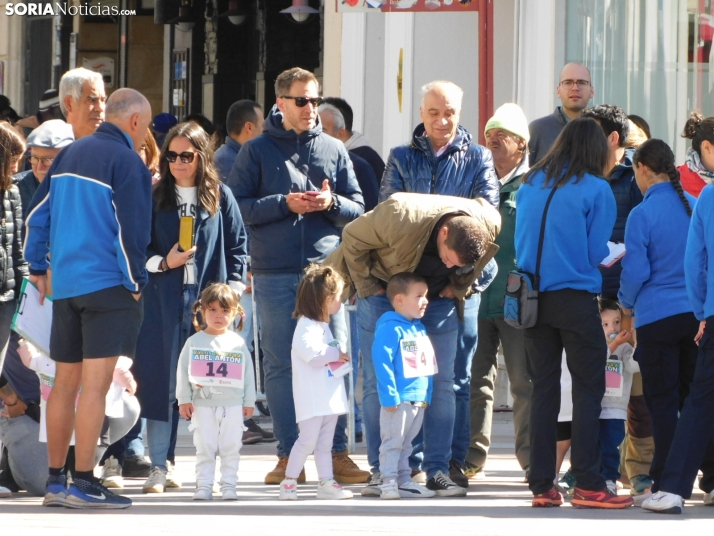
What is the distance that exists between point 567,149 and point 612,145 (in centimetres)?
81

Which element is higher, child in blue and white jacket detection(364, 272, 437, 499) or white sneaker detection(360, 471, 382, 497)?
child in blue and white jacket detection(364, 272, 437, 499)

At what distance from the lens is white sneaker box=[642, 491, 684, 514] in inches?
257

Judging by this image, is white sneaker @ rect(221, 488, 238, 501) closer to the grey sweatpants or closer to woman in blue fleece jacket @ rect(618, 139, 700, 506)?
the grey sweatpants

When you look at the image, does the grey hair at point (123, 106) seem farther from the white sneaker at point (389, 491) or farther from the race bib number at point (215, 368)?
the white sneaker at point (389, 491)

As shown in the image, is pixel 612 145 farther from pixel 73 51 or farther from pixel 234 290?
pixel 73 51

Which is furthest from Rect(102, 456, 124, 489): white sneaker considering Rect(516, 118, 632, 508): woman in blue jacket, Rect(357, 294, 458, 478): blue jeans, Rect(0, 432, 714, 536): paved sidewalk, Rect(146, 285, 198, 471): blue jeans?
Rect(516, 118, 632, 508): woman in blue jacket

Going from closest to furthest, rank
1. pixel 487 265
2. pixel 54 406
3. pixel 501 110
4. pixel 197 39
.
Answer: pixel 54 406
pixel 487 265
pixel 501 110
pixel 197 39

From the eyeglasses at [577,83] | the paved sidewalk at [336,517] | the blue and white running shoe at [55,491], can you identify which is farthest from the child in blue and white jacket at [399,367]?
the eyeglasses at [577,83]

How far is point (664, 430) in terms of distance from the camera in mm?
6934

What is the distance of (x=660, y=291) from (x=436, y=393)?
1.14 meters

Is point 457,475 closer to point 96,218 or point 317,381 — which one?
point 317,381

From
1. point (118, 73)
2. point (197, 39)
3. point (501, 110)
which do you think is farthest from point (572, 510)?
point (118, 73)

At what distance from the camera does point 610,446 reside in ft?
23.5

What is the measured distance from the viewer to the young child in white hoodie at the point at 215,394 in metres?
6.92
